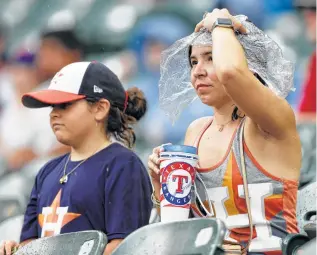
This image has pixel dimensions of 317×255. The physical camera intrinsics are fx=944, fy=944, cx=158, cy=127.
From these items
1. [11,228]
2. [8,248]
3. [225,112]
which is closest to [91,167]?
[8,248]

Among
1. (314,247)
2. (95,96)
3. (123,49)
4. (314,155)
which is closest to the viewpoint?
(314,247)

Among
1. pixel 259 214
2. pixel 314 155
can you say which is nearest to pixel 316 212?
pixel 259 214

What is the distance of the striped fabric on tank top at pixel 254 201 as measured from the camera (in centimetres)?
302

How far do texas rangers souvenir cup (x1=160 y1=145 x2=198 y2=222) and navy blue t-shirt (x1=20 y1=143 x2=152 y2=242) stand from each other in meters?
0.61

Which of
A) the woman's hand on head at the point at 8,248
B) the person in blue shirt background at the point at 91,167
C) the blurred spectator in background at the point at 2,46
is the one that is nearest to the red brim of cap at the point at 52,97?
the person in blue shirt background at the point at 91,167

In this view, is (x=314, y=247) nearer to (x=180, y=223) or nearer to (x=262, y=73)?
(x=180, y=223)

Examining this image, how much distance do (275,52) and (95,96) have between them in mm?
883

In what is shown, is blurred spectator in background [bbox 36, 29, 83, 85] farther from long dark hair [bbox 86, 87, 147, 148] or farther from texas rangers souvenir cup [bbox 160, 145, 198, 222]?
texas rangers souvenir cup [bbox 160, 145, 198, 222]

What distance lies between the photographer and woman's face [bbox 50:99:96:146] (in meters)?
3.73

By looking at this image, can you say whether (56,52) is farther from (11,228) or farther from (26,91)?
(11,228)

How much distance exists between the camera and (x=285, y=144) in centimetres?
305

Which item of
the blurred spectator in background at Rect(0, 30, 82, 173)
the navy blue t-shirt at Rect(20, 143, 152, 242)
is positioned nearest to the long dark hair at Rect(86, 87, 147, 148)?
the navy blue t-shirt at Rect(20, 143, 152, 242)

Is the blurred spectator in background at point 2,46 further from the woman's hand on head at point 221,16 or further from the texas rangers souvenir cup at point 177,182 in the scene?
the texas rangers souvenir cup at point 177,182

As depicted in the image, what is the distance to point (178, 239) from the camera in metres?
2.39
